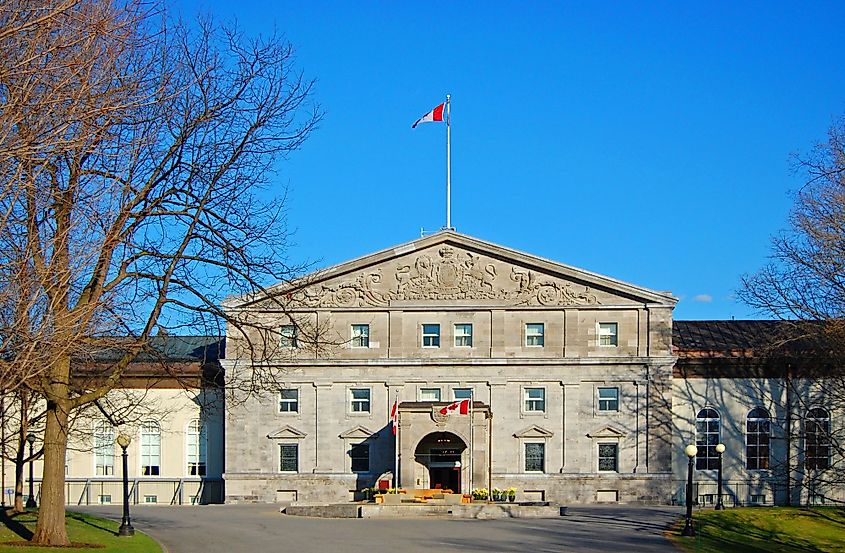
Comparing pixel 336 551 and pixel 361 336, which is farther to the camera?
pixel 361 336

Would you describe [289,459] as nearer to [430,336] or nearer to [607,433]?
[430,336]

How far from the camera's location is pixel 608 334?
5850 cm

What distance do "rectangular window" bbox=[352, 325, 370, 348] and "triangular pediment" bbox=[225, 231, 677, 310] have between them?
108cm

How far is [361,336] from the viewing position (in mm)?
58938

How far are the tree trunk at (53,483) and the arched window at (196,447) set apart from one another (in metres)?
30.8

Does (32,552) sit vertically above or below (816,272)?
below

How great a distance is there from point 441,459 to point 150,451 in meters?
15.2

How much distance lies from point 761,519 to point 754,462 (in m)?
14.4

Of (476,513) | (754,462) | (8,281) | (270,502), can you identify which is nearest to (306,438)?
(270,502)

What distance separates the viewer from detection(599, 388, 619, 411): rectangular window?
5856cm

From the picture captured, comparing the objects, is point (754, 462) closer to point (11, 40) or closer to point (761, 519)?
point (761, 519)

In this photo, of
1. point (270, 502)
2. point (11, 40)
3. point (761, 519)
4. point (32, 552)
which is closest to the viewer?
point (11, 40)

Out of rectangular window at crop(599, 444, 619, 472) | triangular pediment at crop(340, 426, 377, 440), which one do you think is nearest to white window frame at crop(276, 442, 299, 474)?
triangular pediment at crop(340, 426, 377, 440)

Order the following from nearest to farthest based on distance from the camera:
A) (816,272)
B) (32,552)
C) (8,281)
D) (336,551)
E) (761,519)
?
(8,281)
(32,552)
(336,551)
(816,272)
(761,519)
